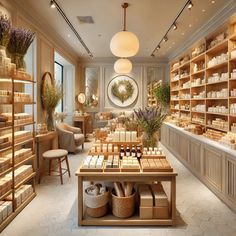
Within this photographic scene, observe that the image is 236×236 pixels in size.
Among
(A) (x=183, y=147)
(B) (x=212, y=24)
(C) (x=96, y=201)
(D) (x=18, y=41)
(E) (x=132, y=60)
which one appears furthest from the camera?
(E) (x=132, y=60)

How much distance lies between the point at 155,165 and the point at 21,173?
6.40ft

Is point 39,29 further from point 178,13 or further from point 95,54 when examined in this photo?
point 95,54

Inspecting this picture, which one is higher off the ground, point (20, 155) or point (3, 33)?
point (3, 33)

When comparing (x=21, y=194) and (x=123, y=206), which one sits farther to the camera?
(x=21, y=194)

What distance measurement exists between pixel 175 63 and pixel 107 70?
3317mm

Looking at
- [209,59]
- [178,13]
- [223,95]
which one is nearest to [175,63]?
[209,59]

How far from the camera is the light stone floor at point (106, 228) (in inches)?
116

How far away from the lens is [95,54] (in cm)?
992

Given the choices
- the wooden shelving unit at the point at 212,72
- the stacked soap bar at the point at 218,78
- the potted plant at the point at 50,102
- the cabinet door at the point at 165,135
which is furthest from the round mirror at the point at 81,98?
the stacked soap bar at the point at 218,78

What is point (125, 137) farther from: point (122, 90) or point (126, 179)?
point (122, 90)

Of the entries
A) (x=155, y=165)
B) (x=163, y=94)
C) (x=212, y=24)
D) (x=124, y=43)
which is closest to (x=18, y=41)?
(x=124, y=43)

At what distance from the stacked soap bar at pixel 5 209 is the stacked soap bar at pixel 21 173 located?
32cm

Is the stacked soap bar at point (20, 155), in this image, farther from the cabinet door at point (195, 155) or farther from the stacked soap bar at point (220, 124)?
the stacked soap bar at point (220, 124)

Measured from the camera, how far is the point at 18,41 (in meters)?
3.52
